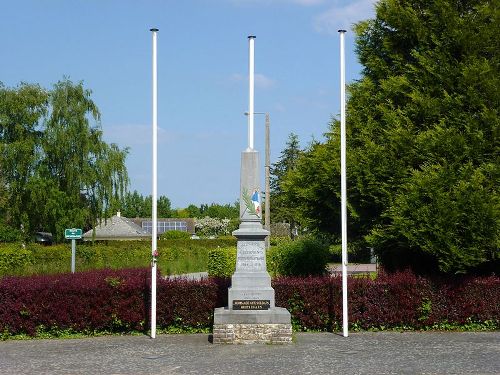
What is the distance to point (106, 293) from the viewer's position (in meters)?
15.0

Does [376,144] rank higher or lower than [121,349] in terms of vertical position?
higher

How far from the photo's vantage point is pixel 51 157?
46406mm

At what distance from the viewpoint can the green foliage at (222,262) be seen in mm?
28312

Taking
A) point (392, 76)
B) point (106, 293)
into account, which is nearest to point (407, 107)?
point (392, 76)

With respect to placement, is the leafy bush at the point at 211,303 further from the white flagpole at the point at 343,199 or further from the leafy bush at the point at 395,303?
the white flagpole at the point at 343,199

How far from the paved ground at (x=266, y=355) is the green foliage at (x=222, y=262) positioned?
13.8m

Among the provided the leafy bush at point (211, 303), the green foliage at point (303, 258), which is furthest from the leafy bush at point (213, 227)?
the leafy bush at point (211, 303)

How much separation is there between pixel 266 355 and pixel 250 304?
160cm

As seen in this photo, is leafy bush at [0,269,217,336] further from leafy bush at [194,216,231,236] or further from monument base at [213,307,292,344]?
leafy bush at [194,216,231,236]

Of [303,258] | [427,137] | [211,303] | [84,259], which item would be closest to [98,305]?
[211,303]

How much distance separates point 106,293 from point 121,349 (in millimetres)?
2269

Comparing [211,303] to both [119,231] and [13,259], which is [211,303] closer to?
[13,259]

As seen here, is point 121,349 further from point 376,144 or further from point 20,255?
point 20,255

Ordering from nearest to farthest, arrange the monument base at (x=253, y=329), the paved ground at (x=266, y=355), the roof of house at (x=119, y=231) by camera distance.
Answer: the paved ground at (x=266, y=355) → the monument base at (x=253, y=329) → the roof of house at (x=119, y=231)
